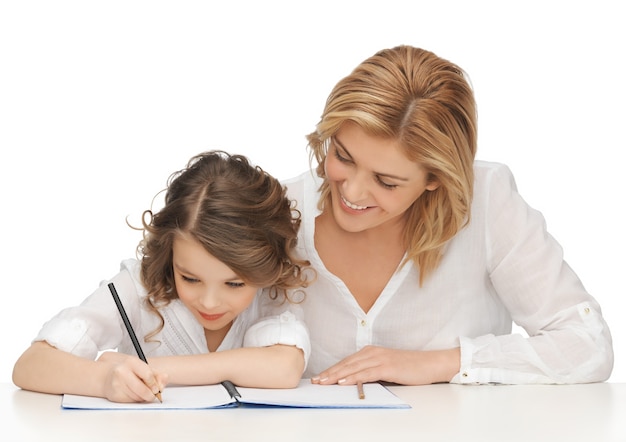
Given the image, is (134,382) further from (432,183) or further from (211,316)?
(432,183)

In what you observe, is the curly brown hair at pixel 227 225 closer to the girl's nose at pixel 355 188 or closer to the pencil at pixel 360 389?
the girl's nose at pixel 355 188

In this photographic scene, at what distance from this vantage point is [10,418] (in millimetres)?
1939

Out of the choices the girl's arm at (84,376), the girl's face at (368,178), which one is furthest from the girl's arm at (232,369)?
the girl's face at (368,178)

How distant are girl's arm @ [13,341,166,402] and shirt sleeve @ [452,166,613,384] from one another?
80 centimetres

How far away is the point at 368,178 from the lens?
2.33m

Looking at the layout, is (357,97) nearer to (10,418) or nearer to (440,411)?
(440,411)

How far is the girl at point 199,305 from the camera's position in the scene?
219 centimetres

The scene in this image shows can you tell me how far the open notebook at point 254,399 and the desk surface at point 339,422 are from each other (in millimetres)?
20

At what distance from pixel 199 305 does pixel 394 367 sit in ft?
1.55

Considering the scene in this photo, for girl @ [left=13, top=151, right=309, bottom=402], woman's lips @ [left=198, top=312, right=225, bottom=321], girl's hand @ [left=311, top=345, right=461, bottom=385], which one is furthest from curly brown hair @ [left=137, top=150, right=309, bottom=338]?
girl's hand @ [left=311, top=345, right=461, bottom=385]

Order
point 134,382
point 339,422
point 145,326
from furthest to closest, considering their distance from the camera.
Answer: point 145,326
point 134,382
point 339,422

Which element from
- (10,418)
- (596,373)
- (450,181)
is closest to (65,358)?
(10,418)

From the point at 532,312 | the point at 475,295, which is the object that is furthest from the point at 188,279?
the point at 532,312

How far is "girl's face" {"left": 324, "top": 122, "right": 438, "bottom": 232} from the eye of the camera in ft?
7.57
